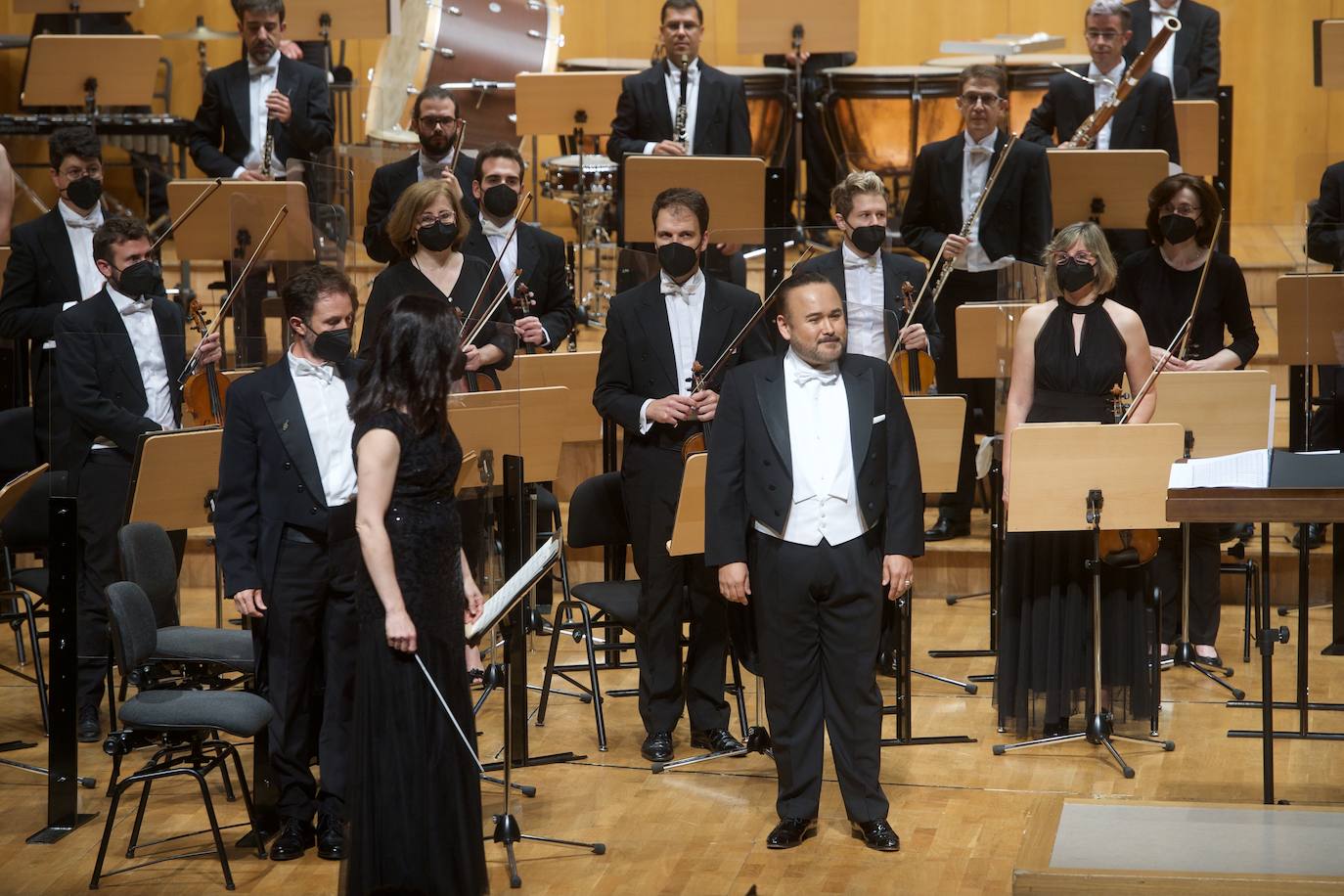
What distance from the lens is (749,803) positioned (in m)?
Result: 4.39

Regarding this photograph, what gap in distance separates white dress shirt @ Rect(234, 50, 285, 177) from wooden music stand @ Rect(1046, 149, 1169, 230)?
295 cm

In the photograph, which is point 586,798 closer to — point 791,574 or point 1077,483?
point 791,574

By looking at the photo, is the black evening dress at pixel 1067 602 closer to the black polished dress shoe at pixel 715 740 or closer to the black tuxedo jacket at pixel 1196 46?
the black polished dress shoe at pixel 715 740

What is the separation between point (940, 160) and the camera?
616 centimetres

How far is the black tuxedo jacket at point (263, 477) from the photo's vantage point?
4027 mm

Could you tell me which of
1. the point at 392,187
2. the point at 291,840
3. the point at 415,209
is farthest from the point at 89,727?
the point at 392,187

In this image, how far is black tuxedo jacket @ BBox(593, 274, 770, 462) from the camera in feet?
15.3

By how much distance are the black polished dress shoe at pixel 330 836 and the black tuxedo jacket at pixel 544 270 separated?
1.64m

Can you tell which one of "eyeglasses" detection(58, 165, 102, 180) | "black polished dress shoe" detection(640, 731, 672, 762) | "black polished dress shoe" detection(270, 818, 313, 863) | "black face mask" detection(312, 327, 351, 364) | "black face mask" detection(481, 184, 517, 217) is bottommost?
"black polished dress shoe" detection(270, 818, 313, 863)

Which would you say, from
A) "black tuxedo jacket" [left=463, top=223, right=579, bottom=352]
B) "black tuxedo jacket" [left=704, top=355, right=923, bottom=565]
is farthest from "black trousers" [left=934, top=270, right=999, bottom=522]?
"black tuxedo jacket" [left=704, top=355, right=923, bottom=565]

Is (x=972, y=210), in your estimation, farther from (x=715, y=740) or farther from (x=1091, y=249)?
(x=715, y=740)

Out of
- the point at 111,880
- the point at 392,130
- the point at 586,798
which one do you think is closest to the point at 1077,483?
the point at 586,798

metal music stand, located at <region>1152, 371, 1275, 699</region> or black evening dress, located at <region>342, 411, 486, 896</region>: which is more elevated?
metal music stand, located at <region>1152, 371, 1275, 699</region>

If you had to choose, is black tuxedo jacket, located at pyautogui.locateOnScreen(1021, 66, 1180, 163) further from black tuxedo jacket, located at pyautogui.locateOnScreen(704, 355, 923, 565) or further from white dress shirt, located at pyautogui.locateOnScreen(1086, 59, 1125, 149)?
black tuxedo jacket, located at pyautogui.locateOnScreen(704, 355, 923, 565)
